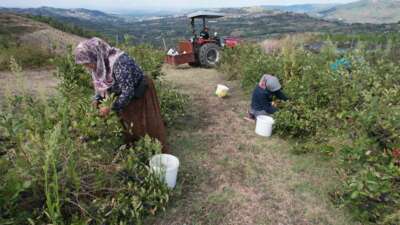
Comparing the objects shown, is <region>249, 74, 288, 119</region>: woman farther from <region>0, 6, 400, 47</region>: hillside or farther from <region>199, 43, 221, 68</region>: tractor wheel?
<region>0, 6, 400, 47</region>: hillside

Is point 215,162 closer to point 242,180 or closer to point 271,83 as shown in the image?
point 242,180

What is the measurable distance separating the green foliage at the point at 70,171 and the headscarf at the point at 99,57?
25 cm

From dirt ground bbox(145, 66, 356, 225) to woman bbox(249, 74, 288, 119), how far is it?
0.25 m

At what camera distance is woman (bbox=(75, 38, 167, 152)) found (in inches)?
103

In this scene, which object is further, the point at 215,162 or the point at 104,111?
the point at 215,162

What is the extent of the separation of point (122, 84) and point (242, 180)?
1.44 m

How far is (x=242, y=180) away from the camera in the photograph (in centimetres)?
312

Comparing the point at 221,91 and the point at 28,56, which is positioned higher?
the point at 28,56

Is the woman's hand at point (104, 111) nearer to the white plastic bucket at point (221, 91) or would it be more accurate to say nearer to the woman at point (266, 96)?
the woman at point (266, 96)

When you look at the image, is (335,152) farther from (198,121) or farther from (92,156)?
(92,156)

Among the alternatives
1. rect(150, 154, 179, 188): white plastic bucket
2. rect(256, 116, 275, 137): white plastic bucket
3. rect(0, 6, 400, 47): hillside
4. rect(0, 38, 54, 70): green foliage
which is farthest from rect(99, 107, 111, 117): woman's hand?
rect(0, 6, 400, 47): hillside

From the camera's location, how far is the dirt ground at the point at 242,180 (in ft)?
8.57

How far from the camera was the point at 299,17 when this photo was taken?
7844 cm

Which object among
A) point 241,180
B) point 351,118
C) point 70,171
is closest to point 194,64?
point 241,180
